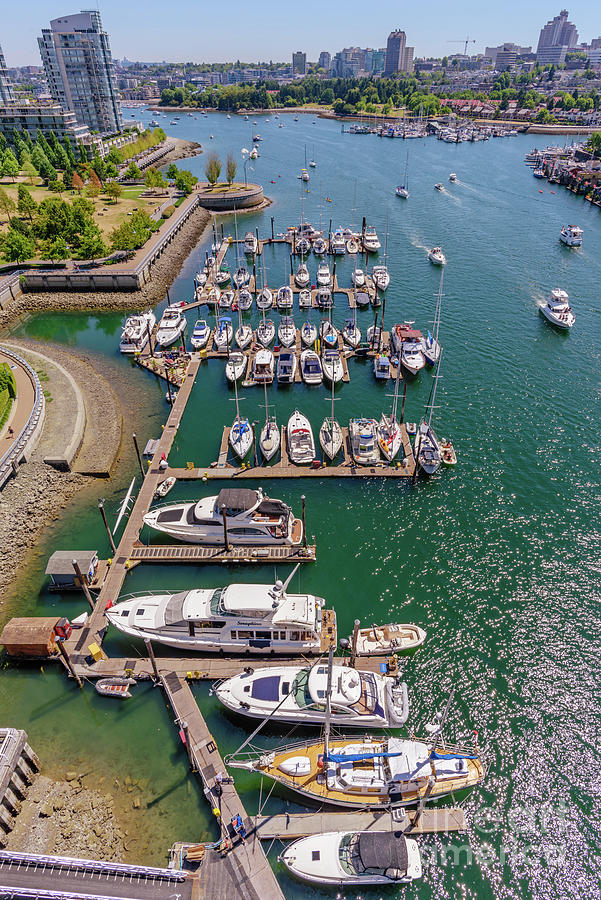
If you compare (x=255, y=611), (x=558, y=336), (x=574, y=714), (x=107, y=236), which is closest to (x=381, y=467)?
(x=255, y=611)

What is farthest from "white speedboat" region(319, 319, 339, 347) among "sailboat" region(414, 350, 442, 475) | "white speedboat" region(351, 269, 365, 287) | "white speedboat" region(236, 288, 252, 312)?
"sailboat" region(414, 350, 442, 475)

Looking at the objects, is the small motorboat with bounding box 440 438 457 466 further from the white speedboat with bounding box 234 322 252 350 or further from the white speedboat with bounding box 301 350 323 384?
the white speedboat with bounding box 234 322 252 350

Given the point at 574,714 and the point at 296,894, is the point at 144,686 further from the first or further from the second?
the point at 574,714

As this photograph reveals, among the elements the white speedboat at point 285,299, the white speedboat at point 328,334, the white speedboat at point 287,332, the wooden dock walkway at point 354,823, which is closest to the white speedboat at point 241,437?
the white speedboat at point 287,332

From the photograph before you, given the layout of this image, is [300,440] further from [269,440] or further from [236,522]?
[236,522]

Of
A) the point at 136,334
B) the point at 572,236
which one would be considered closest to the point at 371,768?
the point at 136,334

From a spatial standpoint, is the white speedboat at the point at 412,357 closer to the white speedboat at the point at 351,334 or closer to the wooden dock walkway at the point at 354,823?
the white speedboat at the point at 351,334
